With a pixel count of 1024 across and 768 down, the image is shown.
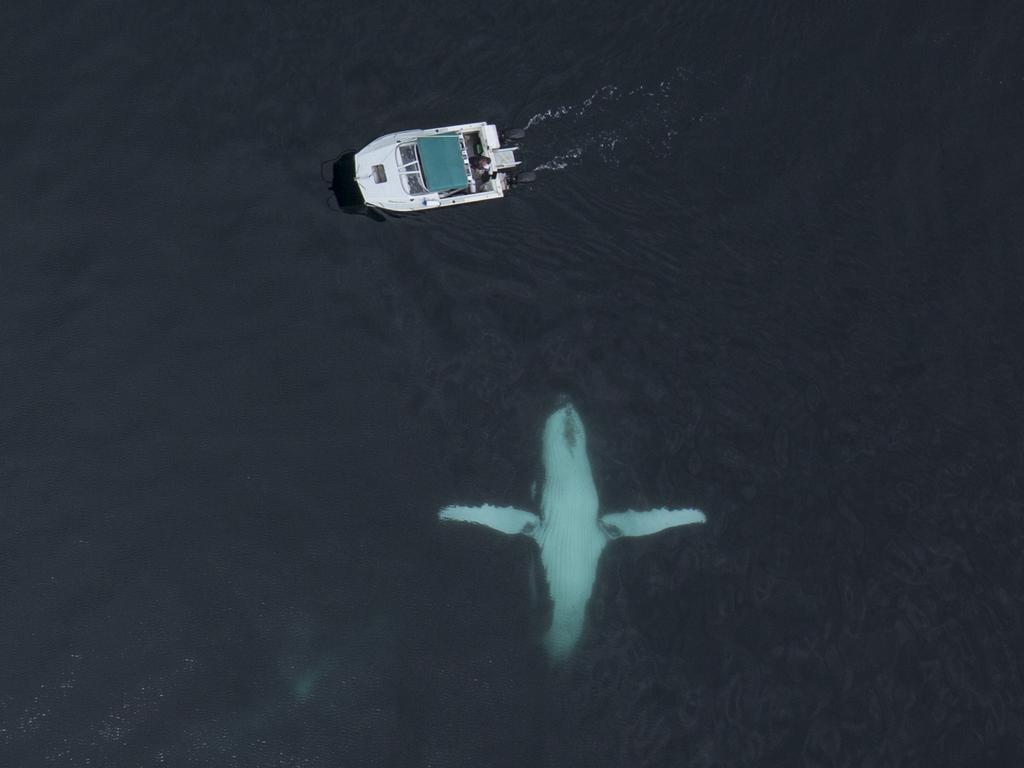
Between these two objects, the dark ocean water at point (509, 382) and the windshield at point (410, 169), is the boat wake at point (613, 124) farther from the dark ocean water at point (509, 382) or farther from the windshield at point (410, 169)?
the windshield at point (410, 169)

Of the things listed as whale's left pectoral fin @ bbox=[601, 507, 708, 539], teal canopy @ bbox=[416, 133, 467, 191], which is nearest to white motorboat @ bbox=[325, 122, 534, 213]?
teal canopy @ bbox=[416, 133, 467, 191]

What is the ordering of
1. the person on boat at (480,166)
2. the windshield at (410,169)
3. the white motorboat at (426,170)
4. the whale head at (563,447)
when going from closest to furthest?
1. the whale head at (563,447)
2. the white motorboat at (426,170)
3. the windshield at (410,169)
4. the person on boat at (480,166)

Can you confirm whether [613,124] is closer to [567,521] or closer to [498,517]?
[567,521]

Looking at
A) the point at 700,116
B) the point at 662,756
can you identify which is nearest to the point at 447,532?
the point at 662,756

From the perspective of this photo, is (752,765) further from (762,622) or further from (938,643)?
(938,643)

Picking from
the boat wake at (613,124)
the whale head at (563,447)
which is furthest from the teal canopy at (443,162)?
the whale head at (563,447)

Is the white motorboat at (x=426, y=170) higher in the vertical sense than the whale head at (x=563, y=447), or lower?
higher
